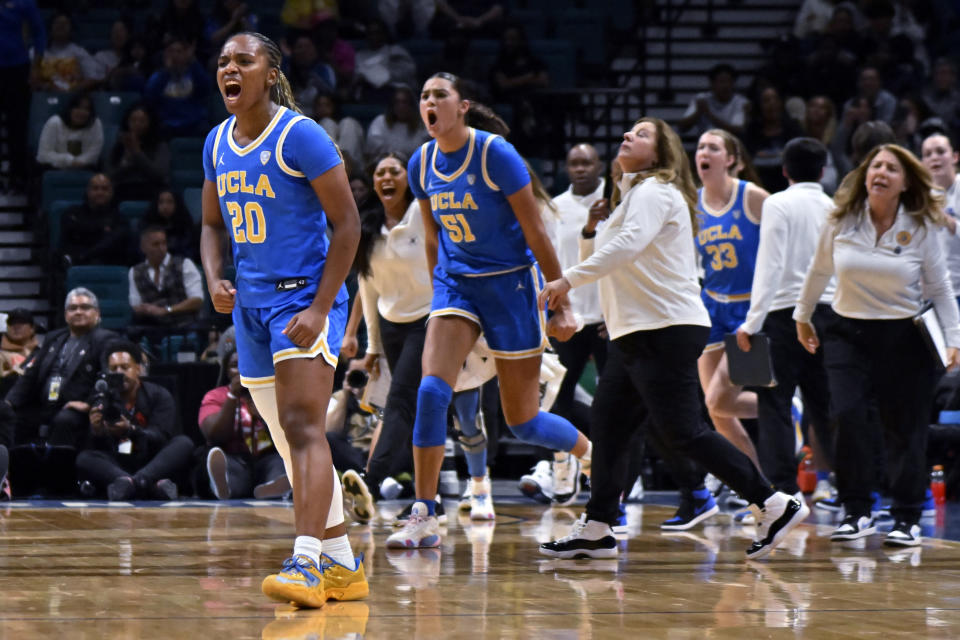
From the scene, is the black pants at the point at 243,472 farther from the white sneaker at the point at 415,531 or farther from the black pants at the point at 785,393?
the black pants at the point at 785,393

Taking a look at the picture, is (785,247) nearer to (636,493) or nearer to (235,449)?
(636,493)

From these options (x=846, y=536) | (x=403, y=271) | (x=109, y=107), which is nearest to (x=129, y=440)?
(x=403, y=271)

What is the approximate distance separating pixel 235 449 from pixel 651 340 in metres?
3.84

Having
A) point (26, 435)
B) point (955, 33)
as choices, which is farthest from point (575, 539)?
point (955, 33)

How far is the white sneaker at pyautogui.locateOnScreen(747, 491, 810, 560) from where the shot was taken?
18.1ft

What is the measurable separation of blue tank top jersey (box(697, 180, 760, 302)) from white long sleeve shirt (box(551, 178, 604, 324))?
1.09 metres

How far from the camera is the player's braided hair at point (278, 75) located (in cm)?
448

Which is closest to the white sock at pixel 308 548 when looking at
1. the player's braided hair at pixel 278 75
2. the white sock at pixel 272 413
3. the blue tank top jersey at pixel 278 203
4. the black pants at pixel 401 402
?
the white sock at pixel 272 413

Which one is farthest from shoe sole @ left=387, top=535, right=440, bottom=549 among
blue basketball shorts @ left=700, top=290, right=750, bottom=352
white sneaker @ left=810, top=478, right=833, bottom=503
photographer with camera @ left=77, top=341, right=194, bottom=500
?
white sneaker @ left=810, top=478, right=833, bottom=503

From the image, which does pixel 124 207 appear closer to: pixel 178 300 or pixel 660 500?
pixel 178 300

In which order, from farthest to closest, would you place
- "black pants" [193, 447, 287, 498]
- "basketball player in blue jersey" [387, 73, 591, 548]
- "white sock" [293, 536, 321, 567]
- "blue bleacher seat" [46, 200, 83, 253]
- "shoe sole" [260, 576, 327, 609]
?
"blue bleacher seat" [46, 200, 83, 253], "black pants" [193, 447, 287, 498], "basketball player in blue jersey" [387, 73, 591, 548], "white sock" [293, 536, 321, 567], "shoe sole" [260, 576, 327, 609]

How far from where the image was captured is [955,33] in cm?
1442

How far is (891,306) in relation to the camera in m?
6.12

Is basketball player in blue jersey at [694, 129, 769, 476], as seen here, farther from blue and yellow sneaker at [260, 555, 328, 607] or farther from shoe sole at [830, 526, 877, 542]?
blue and yellow sneaker at [260, 555, 328, 607]
